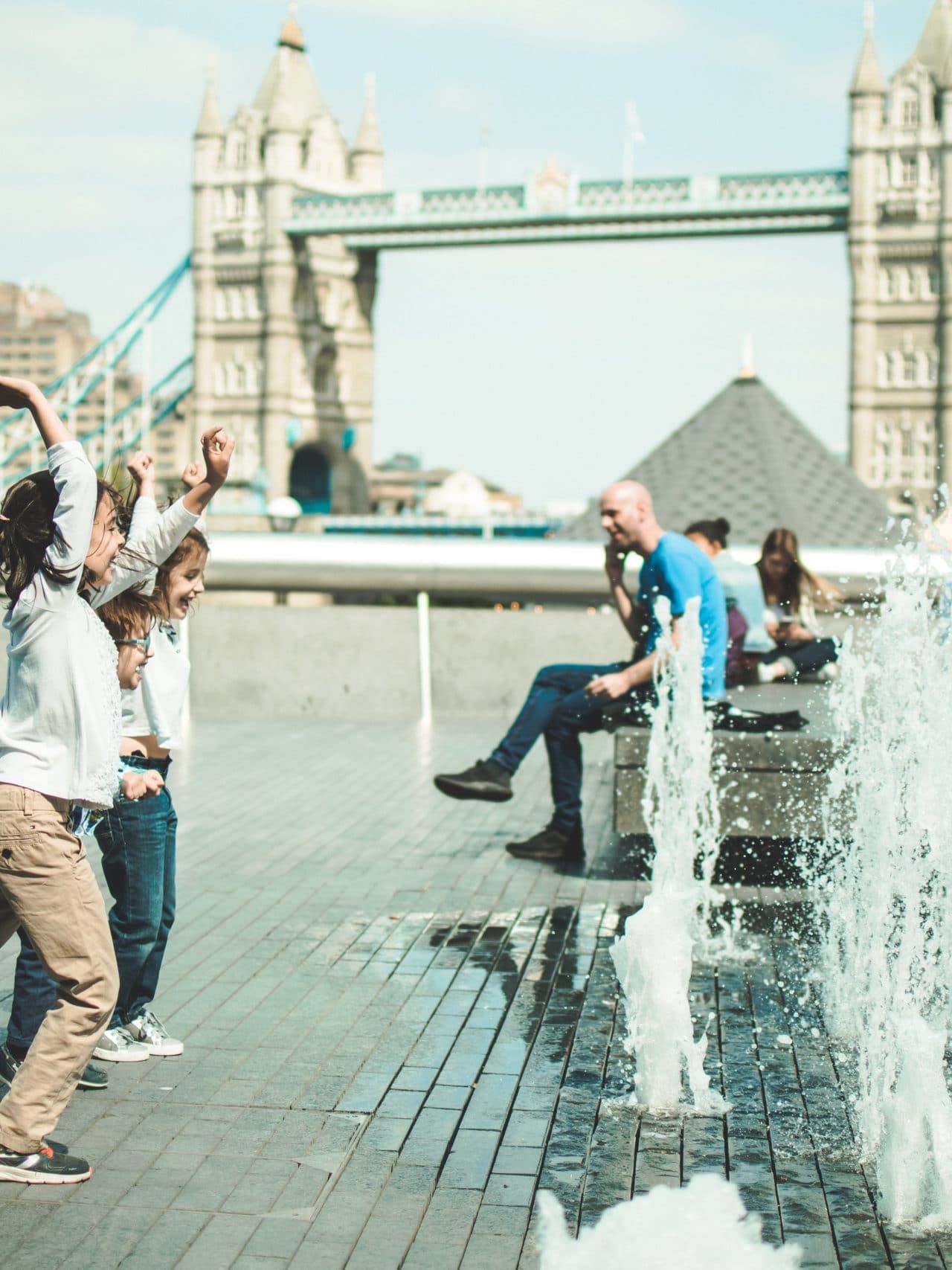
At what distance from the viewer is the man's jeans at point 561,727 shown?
673 centimetres

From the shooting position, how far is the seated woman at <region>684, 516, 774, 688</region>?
26.5ft

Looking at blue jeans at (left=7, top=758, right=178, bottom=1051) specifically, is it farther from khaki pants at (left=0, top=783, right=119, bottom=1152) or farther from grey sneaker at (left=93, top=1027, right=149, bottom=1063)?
khaki pants at (left=0, top=783, right=119, bottom=1152)

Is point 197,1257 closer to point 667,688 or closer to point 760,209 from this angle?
point 667,688

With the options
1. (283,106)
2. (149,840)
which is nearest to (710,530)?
(149,840)

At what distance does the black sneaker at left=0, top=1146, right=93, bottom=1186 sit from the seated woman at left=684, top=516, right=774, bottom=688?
493 centimetres

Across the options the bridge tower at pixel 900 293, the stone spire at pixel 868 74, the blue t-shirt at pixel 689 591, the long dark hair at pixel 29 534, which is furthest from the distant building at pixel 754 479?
the stone spire at pixel 868 74

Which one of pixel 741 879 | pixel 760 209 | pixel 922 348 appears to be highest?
pixel 760 209

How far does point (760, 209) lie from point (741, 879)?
79.7 m

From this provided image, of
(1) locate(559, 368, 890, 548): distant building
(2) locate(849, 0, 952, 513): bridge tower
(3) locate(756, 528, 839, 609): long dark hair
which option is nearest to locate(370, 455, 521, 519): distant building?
(2) locate(849, 0, 952, 513): bridge tower

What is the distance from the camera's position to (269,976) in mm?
5008

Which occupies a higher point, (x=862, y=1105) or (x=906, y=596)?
(x=906, y=596)

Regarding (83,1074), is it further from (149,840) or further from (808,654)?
(808,654)

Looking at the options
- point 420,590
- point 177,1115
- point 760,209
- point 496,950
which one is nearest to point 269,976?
point 496,950

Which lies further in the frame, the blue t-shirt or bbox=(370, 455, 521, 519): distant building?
bbox=(370, 455, 521, 519): distant building
